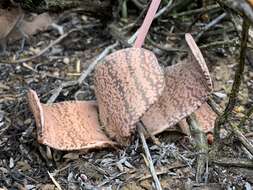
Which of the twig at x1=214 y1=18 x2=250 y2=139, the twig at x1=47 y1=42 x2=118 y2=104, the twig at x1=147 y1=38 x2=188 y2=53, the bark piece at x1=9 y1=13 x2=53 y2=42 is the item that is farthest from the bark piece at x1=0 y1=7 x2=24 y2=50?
the twig at x1=214 y1=18 x2=250 y2=139

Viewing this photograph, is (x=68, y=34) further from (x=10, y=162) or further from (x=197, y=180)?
(x=197, y=180)

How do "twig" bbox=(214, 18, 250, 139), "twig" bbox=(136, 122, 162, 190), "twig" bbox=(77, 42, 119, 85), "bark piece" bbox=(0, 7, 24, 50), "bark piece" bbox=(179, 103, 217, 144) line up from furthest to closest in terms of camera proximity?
"bark piece" bbox=(0, 7, 24, 50) < "twig" bbox=(77, 42, 119, 85) < "bark piece" bbox=(179, 103, 217, 144) < "twig" bbox=(136, 122, 162, 190) < "twig" bbox=(214, 18, 250, 139)

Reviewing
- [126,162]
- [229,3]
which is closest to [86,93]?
[126,162]

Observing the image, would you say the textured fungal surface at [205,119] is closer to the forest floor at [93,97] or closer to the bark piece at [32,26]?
the forest floor at [93,97]

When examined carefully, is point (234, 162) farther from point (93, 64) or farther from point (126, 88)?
point (93, 64)

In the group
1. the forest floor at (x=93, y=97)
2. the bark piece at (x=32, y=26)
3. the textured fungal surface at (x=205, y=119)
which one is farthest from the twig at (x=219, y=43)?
the bark piece at (x=32, y=26)

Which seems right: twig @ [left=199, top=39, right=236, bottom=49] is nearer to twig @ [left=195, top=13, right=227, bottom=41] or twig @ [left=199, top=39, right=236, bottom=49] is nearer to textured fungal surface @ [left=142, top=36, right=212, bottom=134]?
twig @ [left=195, top=13, right=227, bottom=41]
